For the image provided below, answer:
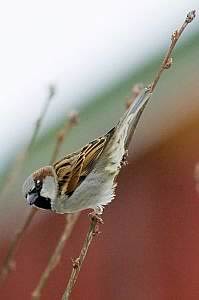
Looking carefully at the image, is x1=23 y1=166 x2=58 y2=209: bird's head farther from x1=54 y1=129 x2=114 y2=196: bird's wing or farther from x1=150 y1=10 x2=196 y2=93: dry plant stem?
x1=150 y1=10 x2=196 y2=93: dry plant stem

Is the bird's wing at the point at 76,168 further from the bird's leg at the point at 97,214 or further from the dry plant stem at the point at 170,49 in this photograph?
the dry plant stem at the point at 170,49

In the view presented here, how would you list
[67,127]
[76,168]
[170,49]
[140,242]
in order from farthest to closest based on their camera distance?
→ [140,242]
[76,168]
[67,127]
[170,49]

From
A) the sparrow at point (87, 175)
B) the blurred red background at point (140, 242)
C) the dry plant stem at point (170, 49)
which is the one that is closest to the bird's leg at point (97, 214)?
the sparrow at point (87, 175)

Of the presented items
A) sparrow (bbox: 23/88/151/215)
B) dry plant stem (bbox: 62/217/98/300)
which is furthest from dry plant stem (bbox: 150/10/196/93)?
dry plant stem (bbox: 62/217/98/300)

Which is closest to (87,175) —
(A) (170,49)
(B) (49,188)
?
(B) (49,188)

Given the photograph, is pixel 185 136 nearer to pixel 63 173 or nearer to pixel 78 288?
pixel 78 288

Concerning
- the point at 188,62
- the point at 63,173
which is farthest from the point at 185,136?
the point at 63,173

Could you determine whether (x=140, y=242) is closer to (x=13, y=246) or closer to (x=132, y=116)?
(x=13, y=246)
